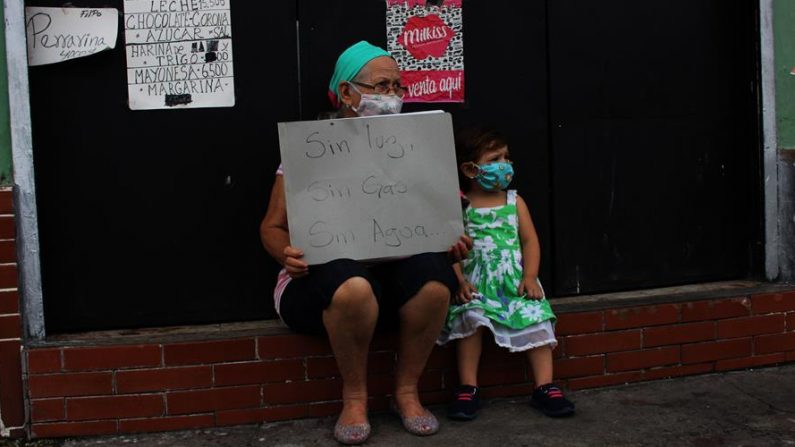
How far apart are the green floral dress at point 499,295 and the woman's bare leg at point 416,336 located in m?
0.21

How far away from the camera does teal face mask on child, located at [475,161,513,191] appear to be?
10.7 ft

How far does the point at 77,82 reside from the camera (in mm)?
3264

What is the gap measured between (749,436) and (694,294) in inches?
32.3

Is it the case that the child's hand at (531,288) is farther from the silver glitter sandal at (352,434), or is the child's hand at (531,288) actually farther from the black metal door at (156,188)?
the black metal door at (156,188)

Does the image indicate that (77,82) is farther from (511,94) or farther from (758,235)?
(758,235)

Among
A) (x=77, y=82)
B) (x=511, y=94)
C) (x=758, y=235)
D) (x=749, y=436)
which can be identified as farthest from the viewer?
(x=758, y=235)

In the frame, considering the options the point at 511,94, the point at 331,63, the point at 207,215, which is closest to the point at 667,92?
the point at 511,94

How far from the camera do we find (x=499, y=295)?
3297 millimetres

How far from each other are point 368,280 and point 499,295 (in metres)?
0.62

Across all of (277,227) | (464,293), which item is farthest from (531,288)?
(277,227)

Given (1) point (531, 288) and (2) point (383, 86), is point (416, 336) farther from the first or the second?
(2) point (383, 86)

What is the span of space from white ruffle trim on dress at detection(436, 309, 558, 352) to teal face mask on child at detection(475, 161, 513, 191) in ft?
1.61

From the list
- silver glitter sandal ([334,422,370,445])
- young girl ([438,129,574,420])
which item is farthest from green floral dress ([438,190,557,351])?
silver glitter sandal ([334,422,370,445])

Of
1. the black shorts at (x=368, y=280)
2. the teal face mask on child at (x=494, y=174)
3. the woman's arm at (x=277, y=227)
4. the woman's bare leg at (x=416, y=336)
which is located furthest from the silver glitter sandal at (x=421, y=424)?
the teal face mask on child at (x=494, y=174)
